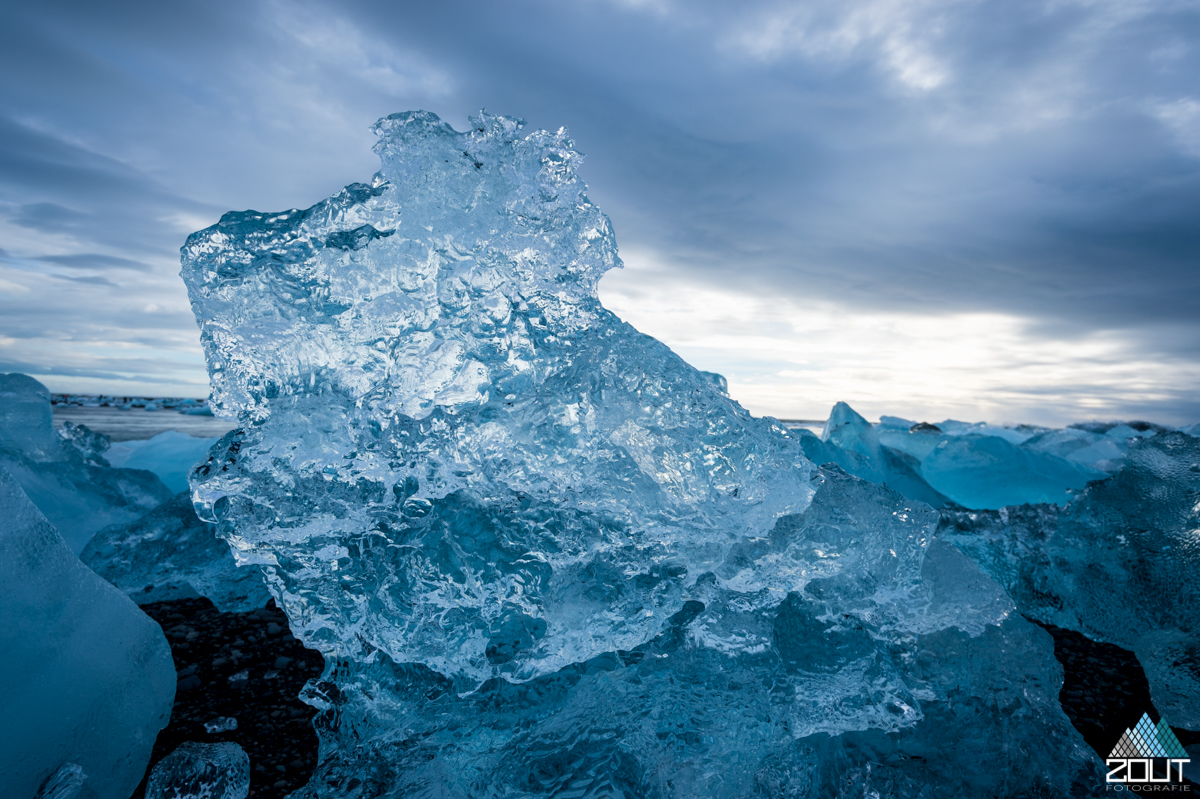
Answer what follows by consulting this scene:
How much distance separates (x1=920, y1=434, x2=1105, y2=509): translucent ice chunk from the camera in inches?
268

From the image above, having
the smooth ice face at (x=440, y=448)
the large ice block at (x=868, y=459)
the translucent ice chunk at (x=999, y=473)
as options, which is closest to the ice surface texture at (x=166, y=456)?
the smooth ice face at (x=440, y=448)

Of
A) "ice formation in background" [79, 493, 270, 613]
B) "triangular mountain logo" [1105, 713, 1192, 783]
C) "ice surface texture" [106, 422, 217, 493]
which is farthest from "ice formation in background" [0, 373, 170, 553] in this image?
"triangular mountain logo" [1105, 713, 1192, 783]

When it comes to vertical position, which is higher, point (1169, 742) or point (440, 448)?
point (440, 448)

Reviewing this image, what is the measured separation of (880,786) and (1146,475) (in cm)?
304

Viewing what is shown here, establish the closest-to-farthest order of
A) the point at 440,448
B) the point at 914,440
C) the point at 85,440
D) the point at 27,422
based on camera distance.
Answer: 1. the point at 440,448
2. the point at 27,422
3. the point at 85,440
4. the point at 914,440

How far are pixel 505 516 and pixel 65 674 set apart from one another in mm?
1657

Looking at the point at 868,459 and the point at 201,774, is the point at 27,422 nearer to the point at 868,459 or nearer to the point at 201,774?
the point at 201,774

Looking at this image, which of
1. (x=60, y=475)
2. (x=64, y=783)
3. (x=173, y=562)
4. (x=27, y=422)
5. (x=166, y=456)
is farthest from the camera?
(x=166, y=456)

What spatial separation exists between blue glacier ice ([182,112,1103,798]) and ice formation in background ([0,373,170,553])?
12.0 feet

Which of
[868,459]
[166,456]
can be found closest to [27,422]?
[166,456]

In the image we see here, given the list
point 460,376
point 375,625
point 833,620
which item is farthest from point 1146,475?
point 375,625

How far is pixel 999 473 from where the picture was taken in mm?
6977

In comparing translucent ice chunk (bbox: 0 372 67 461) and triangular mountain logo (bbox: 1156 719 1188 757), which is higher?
translucent ice chunk (bbox: 0 372 67 461)

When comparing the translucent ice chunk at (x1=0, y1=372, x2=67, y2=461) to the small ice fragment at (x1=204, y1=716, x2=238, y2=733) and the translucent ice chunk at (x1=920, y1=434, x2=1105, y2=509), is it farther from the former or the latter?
the translucent ice chunk at (x1=920, y1=434, x2=1105, y2=509)
